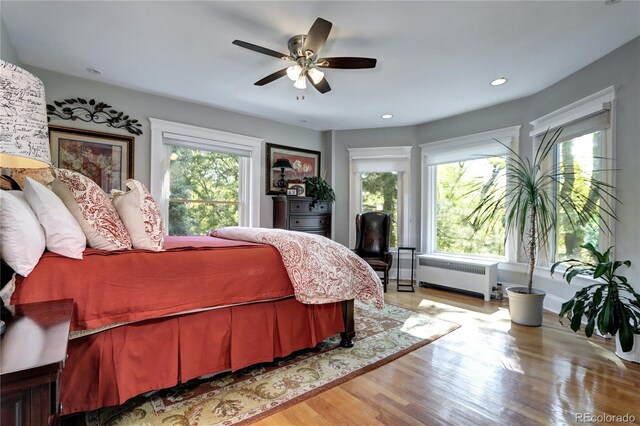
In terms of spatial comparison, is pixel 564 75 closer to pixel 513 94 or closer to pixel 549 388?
pixel 513 94

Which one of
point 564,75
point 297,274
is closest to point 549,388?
point 297,274

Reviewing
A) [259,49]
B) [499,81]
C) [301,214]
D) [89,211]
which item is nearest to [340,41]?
[259,49]

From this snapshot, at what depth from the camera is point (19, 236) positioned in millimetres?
1202

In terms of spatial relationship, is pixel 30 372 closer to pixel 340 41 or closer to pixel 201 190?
pixel 340 41

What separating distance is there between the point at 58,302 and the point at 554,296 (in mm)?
4242

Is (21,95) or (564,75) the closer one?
(21,95)

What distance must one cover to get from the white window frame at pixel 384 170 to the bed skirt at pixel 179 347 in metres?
3.07

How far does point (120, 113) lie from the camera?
3.47 meters

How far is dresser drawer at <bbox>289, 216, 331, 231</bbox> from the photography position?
4480 mm

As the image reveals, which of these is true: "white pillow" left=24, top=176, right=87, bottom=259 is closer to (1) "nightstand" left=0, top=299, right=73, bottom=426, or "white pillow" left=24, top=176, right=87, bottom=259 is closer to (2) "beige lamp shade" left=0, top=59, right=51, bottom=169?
(2) "beige lamp shade" left=0, top=59, right=51, bottom=169

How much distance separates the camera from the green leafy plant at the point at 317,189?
4.72 metres

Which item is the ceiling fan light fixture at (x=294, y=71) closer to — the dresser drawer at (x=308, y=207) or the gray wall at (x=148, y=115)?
the gray wall at (x=148, y=115)

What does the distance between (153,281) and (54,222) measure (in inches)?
19.3

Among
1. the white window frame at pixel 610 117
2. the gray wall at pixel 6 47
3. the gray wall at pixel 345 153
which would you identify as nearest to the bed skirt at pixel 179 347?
the gray wall at pixel 6 47
